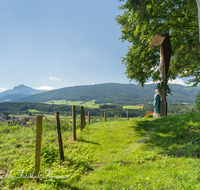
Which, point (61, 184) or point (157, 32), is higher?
point (157, 32)

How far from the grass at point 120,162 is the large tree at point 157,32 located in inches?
289

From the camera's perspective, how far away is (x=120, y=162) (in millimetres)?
5340

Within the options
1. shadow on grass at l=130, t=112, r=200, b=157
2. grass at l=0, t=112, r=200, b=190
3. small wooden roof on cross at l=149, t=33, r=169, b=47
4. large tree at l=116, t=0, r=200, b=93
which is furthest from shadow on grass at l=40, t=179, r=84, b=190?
small wooden roof on cross at l=149, t=33, r=169, b=47

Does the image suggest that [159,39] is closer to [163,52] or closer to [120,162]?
[163,52]

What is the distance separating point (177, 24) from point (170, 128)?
360 inches

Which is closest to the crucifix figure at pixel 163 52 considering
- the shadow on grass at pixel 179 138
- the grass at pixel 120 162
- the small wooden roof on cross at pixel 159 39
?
the small wooden roof on cross at pixel 159 39

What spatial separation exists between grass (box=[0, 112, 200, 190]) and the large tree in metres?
7.34

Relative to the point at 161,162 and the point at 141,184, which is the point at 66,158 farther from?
the point at 161,162

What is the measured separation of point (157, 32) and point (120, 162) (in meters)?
12.8

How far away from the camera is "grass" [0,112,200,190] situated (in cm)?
378

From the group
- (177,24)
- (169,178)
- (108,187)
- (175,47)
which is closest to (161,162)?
(169,178)

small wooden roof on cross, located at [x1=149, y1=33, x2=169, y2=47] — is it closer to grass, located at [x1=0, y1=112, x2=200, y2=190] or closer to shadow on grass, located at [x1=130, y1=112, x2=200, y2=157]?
shadow on grass, located at [x1=130, y1=112, x2=200, y2=157]

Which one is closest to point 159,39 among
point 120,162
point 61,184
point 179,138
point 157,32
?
point 157,32

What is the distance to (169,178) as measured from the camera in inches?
143
